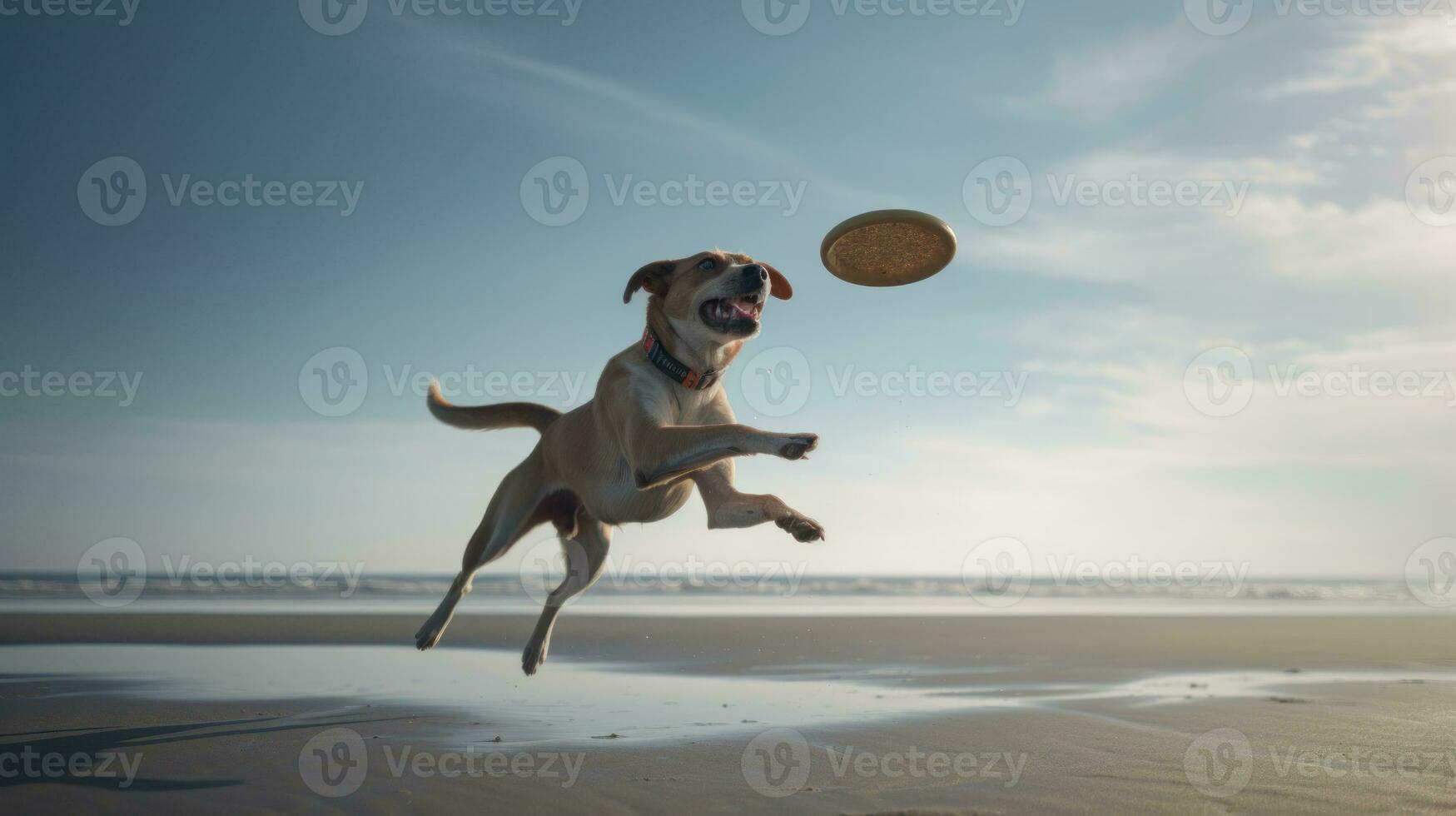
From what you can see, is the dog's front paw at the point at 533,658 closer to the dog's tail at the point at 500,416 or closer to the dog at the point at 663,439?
Result: the dog at the point at 663,439

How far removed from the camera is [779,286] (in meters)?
5.56

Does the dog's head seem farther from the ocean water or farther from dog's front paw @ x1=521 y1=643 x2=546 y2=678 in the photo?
the ocean water

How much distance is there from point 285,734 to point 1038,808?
401 centimetres

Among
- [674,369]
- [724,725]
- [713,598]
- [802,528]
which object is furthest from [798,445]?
[713,598]

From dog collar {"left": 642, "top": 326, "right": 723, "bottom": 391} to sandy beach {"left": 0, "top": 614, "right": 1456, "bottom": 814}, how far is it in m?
1.97

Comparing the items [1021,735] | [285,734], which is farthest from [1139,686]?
[285,734]

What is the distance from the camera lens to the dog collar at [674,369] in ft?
17.3

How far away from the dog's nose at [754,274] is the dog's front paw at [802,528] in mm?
1390

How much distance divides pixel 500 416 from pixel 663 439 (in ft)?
8.31

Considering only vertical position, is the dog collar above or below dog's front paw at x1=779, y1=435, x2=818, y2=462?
above

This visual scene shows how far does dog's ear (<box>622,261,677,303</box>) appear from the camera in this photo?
5.31 m

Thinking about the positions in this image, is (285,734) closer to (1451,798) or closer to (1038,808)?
(1038,808)

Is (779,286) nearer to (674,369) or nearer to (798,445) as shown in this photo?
(674,369)

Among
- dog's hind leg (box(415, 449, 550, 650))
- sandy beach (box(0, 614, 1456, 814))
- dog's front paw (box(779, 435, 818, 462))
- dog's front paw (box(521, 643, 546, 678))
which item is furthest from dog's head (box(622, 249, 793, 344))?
dog's front paw (box(521, 643, 546, 678))
